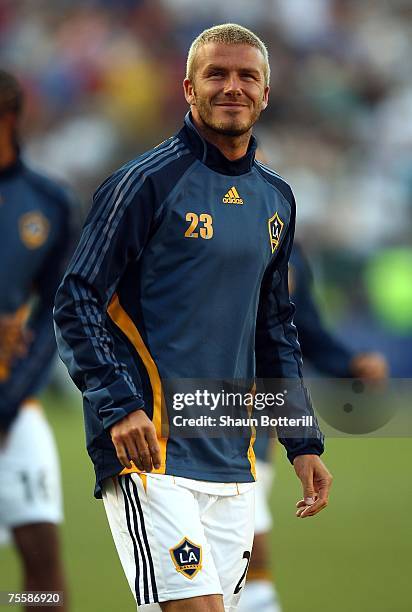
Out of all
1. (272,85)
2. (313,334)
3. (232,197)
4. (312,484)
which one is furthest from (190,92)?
(272,85)

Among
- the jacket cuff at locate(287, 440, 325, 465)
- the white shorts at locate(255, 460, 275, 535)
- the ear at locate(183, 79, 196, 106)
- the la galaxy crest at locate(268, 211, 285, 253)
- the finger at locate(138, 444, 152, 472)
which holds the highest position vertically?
the ear at locate(183, 79, 196, 106)

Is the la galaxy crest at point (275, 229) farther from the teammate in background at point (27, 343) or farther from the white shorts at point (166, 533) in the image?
the teammate in background at point (27, 343)

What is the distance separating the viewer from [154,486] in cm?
330

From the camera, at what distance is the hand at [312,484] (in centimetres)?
361

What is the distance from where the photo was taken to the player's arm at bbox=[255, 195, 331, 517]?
3678mm

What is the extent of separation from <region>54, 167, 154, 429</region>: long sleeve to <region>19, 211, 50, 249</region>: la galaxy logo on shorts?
223 cm

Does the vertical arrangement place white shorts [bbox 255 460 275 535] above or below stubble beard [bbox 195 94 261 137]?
below

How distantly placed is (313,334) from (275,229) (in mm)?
2394

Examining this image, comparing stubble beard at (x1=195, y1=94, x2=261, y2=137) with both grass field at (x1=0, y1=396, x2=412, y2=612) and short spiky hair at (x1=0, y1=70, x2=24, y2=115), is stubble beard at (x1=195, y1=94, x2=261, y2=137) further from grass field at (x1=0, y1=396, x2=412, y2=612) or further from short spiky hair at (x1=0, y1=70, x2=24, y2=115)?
grass field at (x1=0, y1=396, x2=412, y2=612)

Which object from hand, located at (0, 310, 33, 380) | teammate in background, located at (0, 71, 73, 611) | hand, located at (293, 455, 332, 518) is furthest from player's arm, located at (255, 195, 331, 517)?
hand, located at (0, 310, 33, 380)

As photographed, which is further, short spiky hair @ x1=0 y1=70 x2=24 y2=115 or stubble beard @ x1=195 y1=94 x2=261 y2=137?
short spiky hair @ x1=0 y1=70 x2=24 y2=115

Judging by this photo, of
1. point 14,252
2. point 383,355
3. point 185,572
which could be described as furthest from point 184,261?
point 383,355

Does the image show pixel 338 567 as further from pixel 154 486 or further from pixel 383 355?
pixel 383 355

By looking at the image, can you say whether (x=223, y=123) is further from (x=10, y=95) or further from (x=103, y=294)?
(x=10, y=95)
